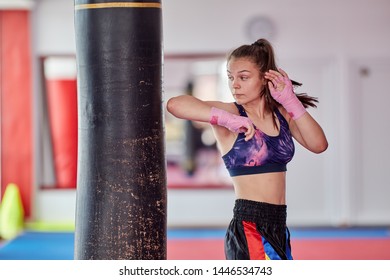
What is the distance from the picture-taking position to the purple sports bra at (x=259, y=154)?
274 centimetres

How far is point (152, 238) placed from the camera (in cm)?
257

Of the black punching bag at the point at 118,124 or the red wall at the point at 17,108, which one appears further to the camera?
the red wall at the point at 17,108

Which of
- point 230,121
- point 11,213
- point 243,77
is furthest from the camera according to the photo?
point 11,213

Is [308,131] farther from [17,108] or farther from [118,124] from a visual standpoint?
[17,108]

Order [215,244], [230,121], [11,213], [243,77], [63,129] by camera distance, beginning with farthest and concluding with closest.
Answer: [63,129]
[11,213]
[215,244]
[243,77]
[230,121]

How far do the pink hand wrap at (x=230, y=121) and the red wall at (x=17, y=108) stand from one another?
5.49 meters

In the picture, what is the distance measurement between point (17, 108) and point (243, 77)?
18.2 feet

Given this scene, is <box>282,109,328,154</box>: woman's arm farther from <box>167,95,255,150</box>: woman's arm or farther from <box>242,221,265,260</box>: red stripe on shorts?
<box>242,221,265,260</box>: red stripe on shorts

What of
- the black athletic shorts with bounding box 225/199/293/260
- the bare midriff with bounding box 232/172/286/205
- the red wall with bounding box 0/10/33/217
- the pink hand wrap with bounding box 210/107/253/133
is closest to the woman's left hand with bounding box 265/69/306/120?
the pink hand wrap with bounding box 210/107/253/133

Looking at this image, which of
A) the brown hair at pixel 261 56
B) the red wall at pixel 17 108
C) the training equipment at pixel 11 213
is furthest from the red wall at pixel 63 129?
the brown hair at pixel 261 56

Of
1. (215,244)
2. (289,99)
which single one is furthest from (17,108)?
(289,99)

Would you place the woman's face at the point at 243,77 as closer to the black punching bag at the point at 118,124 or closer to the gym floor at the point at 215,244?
the black punching bag at the point at 118,124

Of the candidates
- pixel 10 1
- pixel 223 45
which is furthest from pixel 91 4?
pixel 223 45

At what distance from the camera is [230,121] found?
8.77 feet
